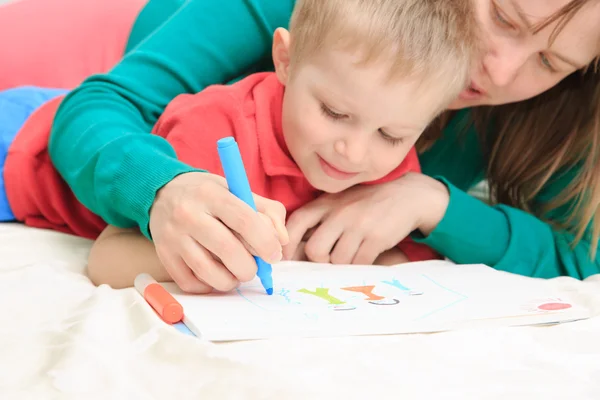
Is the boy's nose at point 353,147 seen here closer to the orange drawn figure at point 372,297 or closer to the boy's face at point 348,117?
the boy's face at point 348,117

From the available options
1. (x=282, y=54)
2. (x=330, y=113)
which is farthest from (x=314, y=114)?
(x=282, y=54)

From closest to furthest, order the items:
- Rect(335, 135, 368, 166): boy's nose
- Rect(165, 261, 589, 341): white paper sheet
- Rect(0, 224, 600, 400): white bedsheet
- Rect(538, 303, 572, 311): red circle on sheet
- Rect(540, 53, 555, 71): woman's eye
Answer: Rect(0, 224, 600, 400): white bedsheet → Rect(165, 261, 589, 341): white paper sheet → Rect(538, 303, 572, 311): red circle on sheet → Rect(335, 135, 368, 166): boy's nose → Rect(540, 53, 555, 71): woman's eye

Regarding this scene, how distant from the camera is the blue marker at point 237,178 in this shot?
2.10 ft

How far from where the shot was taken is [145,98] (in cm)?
102

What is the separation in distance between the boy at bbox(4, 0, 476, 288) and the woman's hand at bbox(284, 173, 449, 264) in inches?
1.3

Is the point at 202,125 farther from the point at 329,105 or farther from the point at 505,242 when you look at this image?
the point at 505,242

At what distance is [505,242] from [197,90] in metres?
0.56

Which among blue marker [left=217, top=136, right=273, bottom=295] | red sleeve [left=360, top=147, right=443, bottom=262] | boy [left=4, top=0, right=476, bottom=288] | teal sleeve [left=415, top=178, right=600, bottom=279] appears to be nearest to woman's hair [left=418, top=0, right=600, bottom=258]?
teal sleeve [left=415, top=178, right=600, bottom=279]

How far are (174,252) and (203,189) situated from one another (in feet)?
0.25

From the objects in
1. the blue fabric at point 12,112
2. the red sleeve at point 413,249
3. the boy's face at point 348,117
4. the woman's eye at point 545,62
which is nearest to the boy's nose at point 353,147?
the boy's face at point 348,117

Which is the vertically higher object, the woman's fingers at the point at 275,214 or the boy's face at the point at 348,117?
the boy's face at the point at 348,117

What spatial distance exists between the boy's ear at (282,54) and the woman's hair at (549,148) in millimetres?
367

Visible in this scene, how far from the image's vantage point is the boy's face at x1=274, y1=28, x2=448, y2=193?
2.73ft

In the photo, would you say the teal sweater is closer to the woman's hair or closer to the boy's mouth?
the woman's hair
